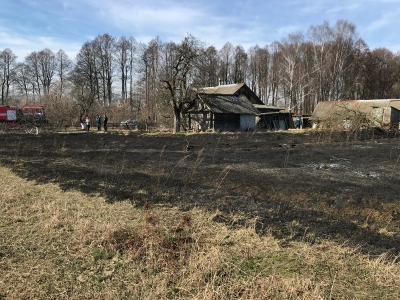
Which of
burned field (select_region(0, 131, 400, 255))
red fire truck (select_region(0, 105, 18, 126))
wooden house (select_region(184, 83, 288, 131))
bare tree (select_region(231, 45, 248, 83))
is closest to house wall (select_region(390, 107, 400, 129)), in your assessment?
wooden house (select_region(184, 83, 288, 131))

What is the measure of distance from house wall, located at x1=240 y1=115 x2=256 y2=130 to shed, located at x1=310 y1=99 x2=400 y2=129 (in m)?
7.06

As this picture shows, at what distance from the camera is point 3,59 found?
214 feet

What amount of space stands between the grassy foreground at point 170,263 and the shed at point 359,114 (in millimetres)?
19924

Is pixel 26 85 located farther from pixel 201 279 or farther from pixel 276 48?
pixel 201 279

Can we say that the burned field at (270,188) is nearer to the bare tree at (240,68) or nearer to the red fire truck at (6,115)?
the red fire truck at (6,115)

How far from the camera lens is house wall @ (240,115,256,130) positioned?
35.2m

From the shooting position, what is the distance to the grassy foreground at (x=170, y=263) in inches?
123

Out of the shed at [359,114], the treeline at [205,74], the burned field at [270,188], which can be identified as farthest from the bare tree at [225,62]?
the burned field at [270,188]

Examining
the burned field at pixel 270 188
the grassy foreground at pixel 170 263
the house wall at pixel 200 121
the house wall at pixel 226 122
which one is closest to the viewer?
the grassy foreground at pixel 170 263

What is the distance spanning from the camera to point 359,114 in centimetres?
2241

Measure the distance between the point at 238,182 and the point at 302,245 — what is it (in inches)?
145

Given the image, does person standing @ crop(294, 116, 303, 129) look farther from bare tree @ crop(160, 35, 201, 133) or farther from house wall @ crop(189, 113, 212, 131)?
bare tree @ crop(160, 35, 201, 133)

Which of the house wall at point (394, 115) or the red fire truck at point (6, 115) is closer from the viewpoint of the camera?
the red fire truck at point (6, 115)

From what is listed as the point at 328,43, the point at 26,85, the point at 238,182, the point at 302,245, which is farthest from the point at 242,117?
the point at 26,85
